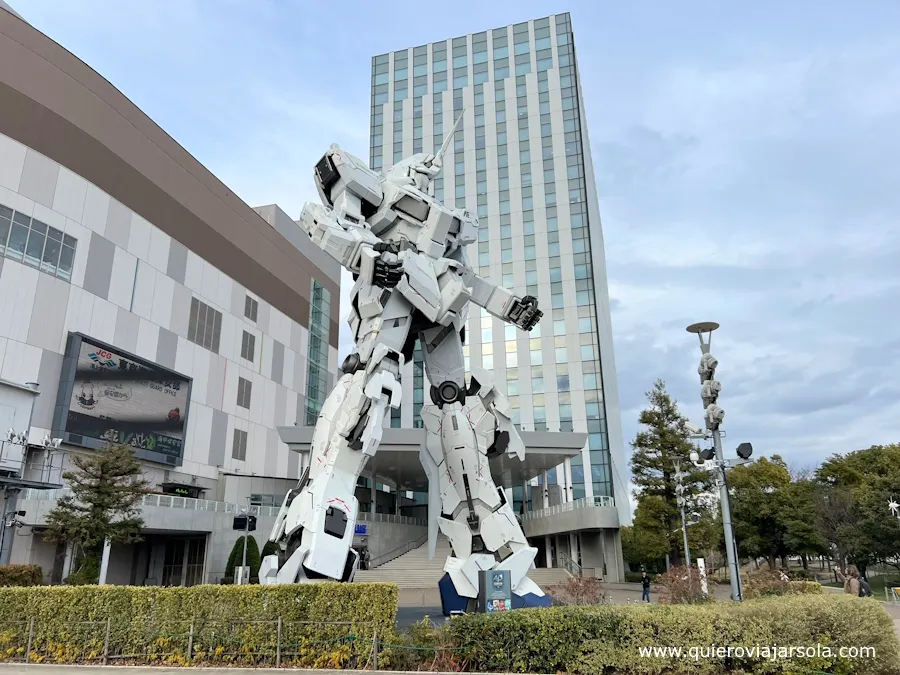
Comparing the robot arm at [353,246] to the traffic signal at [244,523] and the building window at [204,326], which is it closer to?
the traffic signal at [244,523]

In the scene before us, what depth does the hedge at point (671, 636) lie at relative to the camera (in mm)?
7195

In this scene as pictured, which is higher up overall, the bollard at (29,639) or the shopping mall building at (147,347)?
the shopping mall building at (147,347)

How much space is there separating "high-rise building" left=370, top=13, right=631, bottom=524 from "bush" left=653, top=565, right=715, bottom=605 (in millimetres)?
27408

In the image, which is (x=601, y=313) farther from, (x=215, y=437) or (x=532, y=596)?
(x=532, y=596)

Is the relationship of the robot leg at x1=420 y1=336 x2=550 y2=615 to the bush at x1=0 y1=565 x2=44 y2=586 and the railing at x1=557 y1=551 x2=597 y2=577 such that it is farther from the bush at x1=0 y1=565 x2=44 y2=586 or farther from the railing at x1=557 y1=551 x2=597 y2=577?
the railing at x1=557 y1=551 x2=597 y2=577

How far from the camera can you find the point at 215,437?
37.8 m

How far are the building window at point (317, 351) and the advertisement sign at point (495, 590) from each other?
40342 millimetres

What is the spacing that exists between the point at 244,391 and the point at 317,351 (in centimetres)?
1118

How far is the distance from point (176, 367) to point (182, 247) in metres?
7.48

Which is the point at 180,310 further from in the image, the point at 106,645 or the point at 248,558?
the point at 106,645

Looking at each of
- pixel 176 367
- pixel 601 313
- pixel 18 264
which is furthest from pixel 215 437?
pixel 601 313

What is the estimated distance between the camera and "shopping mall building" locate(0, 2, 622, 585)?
26.5 meters

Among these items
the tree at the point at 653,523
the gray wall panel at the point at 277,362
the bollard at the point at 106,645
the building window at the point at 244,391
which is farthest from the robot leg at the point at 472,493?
the gray wall panel at the point at 277,362

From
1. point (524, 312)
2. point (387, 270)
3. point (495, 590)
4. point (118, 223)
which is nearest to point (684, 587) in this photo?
point (495, 590)
